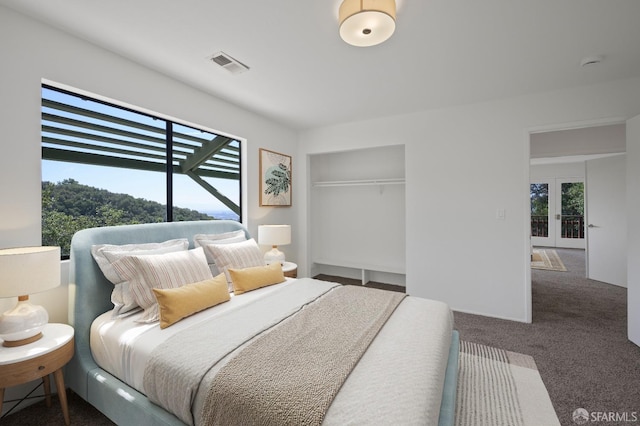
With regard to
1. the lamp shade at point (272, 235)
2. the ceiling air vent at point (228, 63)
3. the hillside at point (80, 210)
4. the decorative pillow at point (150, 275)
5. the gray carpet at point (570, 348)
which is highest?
the ceiling air vent at point (228, 63)

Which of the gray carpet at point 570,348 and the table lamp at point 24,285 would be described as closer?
the table lamp at point 24,285

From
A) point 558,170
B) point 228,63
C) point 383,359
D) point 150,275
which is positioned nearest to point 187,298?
point 150,275

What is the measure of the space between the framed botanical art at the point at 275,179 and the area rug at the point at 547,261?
527cm

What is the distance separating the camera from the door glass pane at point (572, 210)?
25.0ft

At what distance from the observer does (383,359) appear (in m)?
1.34

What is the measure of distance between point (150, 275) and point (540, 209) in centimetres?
Result: 997

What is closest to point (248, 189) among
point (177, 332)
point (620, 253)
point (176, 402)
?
point (177, 332)

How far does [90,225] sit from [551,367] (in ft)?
12.9

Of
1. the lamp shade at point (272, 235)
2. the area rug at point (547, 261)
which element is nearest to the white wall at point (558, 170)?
the area rug at point (547, 261)

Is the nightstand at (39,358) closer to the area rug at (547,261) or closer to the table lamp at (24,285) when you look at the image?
the table lamp at (24,285)

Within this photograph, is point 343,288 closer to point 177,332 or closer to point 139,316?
point 177,332

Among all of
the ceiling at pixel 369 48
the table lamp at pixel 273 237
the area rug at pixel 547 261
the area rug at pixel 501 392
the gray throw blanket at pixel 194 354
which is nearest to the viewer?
the gray throw blanket at pixel 194 354

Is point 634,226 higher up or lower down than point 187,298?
higher up

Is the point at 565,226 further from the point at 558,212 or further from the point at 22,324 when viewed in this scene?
the point at 22,324
